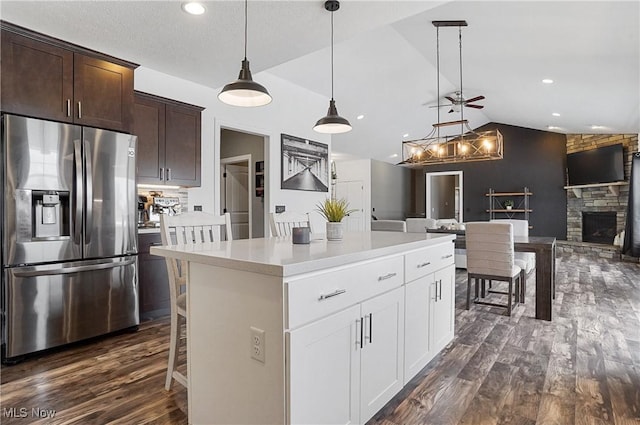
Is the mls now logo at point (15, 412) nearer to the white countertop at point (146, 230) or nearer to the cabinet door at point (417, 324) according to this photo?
the white countertop at point (146, 230)

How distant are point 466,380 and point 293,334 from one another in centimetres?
157

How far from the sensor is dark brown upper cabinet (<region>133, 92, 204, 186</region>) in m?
3.43

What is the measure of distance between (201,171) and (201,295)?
8.90 ft

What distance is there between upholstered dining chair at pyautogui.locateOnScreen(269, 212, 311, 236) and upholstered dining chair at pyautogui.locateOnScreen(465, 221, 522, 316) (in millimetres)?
1886

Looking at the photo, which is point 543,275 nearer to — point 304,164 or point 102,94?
point 304,164

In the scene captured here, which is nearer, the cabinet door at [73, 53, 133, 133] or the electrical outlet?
the electrical outlet

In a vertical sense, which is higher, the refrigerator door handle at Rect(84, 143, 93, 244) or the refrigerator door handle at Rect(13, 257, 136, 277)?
the refrigerator door handle at Rect(84, 143, 93, 244)

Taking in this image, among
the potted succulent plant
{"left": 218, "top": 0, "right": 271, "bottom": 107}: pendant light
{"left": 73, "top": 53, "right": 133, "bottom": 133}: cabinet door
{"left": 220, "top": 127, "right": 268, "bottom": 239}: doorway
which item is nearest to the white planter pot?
the potted succulent plant

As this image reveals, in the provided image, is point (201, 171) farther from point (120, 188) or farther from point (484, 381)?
point (484, 381)

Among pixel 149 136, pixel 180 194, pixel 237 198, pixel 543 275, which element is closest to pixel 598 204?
pixel 543 275

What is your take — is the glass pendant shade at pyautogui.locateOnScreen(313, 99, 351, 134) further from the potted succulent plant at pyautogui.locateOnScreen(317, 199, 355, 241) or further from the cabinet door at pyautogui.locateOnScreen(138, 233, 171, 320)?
the cabinet door at pyautogui.locateOnScreen(138, 233, 171, 320)

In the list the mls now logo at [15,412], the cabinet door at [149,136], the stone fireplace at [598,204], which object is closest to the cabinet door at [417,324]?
the mls now logo at [15,412]

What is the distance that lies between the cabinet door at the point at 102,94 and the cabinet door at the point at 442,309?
9.52ft

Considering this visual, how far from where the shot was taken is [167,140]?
363 cm
